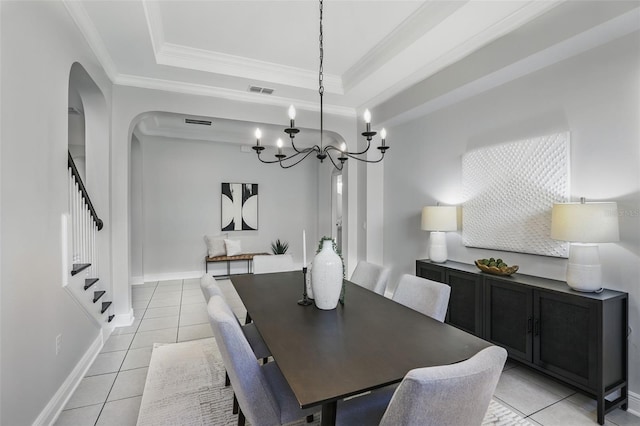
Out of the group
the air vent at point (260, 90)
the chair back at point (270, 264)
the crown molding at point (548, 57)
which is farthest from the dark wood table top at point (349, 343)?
the air vent at point (260, 90)

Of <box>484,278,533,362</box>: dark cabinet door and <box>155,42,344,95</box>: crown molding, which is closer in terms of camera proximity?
<box>484,278,533,362</box>: dark cabinet door

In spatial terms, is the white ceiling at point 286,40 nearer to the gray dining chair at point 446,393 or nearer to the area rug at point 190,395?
the gray dining chair at point 446,393

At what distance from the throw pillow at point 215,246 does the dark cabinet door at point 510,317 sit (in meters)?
4.92

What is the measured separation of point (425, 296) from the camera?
209cm

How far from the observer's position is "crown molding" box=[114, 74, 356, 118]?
12.1 feet

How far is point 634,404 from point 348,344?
224cm

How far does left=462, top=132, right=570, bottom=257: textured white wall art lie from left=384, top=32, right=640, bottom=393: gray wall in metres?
0.09

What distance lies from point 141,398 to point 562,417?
9.54 feet

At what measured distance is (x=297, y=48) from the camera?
334 cm

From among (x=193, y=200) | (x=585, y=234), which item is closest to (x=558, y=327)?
(x=585, y=234)

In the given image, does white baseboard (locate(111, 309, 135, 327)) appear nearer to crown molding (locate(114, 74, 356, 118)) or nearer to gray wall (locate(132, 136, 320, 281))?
gray wall (locate(132, 136, 320, 281))

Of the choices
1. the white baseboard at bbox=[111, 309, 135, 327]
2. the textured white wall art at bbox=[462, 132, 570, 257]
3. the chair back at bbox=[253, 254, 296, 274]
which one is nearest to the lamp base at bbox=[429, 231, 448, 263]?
the textured white wall art at bbox=[462, 132, 570, 257]

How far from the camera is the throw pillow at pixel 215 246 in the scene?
630cm

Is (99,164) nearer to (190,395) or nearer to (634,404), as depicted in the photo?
(190,395)
